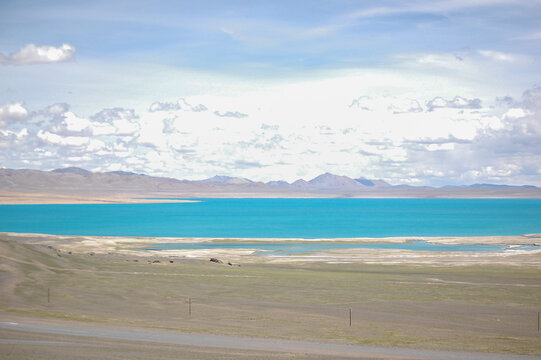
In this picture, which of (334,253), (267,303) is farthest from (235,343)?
(334,253)

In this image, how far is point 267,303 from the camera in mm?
41906

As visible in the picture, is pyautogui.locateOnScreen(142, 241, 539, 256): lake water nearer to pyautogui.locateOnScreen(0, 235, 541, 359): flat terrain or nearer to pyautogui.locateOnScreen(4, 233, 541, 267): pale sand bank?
pyautogui.locateOnScreen(4, 233, 541, 267): pale sand bank

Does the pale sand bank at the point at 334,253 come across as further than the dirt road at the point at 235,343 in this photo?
Yes

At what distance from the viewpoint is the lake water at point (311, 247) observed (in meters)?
94.4

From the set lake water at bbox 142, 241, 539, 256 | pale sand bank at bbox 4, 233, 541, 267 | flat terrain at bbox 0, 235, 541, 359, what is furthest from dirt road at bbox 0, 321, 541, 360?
lake water at bbox 142, 241, 539, 256

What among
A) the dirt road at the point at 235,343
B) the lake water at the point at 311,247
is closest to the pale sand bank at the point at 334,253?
the lake water at the point at 311,247

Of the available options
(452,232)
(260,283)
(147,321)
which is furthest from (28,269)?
(452,232)

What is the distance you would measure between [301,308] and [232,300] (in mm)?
5552

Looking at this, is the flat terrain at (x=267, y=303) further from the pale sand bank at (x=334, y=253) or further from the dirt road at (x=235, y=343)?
the pale sand bank at (x=334, y=253)

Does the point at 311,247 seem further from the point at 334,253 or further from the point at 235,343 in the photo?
the point at 235,343

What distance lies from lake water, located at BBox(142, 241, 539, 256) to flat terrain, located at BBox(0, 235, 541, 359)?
28.4 m

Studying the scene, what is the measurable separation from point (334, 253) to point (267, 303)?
4692cm

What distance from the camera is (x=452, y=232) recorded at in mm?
134875

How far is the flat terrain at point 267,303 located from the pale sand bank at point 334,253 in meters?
9.57
